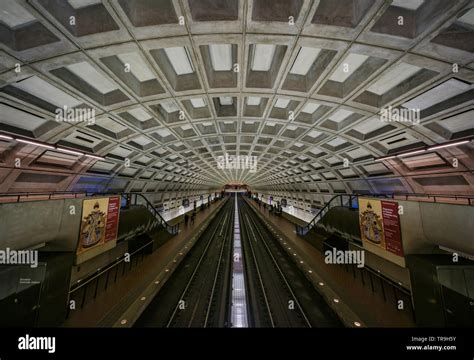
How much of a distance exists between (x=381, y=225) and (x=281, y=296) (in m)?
5.14

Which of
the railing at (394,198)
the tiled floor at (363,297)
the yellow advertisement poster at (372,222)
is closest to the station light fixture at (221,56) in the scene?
the yellow advertisement poster at (372,222)

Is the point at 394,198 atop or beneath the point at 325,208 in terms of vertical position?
atop

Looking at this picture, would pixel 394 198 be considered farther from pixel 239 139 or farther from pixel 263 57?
pixel 239 139

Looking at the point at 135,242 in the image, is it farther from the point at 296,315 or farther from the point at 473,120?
the point at 473,120

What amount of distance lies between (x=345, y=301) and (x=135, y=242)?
9674 mm

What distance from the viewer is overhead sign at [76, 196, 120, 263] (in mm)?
4832

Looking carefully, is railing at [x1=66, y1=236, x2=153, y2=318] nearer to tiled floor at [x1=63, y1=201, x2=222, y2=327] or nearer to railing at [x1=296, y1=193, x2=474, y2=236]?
tiled floor at [x1=63, y1=201, x2=222, y2=327]

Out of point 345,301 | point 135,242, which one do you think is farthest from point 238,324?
point 135,242

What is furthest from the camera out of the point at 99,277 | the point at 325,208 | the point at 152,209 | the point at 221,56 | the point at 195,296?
the point at 152,209

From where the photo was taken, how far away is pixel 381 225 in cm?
536

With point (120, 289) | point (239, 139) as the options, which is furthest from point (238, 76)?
point (120, 289)

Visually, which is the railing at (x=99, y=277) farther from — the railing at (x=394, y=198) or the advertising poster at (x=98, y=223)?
→ the railing at (x=394, y=198)

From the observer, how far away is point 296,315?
588cm

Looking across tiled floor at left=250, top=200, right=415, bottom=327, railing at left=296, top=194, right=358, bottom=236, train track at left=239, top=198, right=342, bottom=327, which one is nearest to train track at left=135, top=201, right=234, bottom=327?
train track at left=239, top=198, right=342, bottom=327
